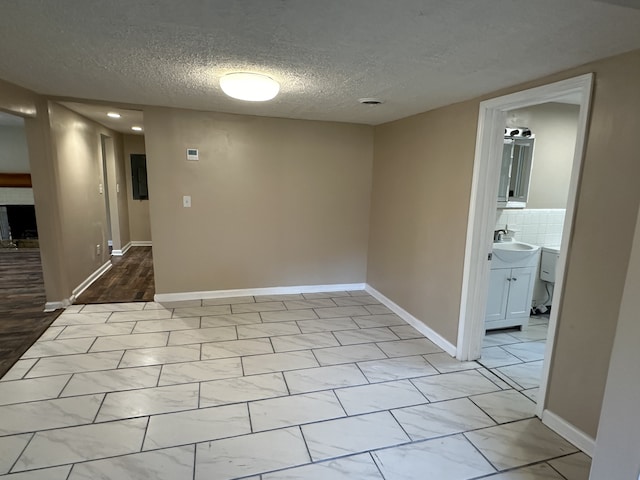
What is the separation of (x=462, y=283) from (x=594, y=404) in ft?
3.92

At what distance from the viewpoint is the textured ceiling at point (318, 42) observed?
1412 mm

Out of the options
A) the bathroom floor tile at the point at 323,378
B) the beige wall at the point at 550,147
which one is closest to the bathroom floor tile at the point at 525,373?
the bathroom floor tile at the point at 323,378

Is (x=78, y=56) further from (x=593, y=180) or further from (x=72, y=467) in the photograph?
(x=593, y=180)

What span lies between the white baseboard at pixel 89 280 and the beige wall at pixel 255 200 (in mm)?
957

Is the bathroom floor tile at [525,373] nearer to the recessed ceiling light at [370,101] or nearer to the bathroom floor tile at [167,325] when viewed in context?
the recessed ceiling light at [370,101]

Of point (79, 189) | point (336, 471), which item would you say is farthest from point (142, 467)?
point (79, 189)

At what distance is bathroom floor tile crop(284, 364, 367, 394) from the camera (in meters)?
2.56

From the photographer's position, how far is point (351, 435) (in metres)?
2.10

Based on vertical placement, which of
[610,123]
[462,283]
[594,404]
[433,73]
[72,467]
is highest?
[433,73]

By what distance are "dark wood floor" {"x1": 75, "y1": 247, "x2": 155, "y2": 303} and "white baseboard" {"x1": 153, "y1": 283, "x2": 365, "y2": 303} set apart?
0.24m

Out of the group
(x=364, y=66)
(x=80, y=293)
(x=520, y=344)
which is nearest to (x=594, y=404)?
(x=520, y=344)

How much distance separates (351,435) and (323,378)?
23.8 inches

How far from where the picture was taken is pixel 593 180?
75.6 inches

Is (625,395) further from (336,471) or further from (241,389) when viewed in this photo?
(241,389)
